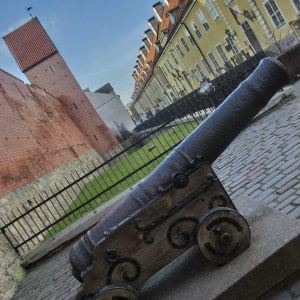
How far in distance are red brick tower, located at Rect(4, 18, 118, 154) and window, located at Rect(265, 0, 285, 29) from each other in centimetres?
1536

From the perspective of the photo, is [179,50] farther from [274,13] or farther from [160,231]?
[160,231]

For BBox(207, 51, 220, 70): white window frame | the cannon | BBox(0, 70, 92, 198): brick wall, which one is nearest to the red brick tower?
BBox(0, 70, 92, 198): brick wall

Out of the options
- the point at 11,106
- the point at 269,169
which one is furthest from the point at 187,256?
the point at 11,106

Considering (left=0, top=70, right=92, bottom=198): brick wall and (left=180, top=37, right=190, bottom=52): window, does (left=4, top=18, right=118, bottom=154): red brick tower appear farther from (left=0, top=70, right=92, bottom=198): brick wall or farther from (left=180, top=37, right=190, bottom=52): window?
(left=180, top=37, right=190, bottom=52): window

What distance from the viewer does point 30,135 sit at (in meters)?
17.8

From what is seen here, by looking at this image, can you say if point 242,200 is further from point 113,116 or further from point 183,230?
point 113,116

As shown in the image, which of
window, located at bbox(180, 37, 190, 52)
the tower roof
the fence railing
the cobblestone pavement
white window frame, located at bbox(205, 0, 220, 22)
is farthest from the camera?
window, located at bbox(180, 37, 190, 52)

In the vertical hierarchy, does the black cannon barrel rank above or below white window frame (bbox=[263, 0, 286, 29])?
below

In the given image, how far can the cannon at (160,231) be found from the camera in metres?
2.84

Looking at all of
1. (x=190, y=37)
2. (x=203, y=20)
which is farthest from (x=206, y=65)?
(x=203, y=20)

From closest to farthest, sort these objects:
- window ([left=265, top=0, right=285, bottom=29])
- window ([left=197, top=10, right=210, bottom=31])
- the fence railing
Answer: the fence railing < window ([left=265, top=0, right=285, bottom=29]) < window ([left=197, top=10, right=210, bottom=31])

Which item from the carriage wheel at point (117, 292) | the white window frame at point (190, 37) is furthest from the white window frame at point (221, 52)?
the carriage wheel at point (117, 292)

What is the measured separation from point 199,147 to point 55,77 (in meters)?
29.2

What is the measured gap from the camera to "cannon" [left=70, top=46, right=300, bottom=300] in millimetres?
2842
